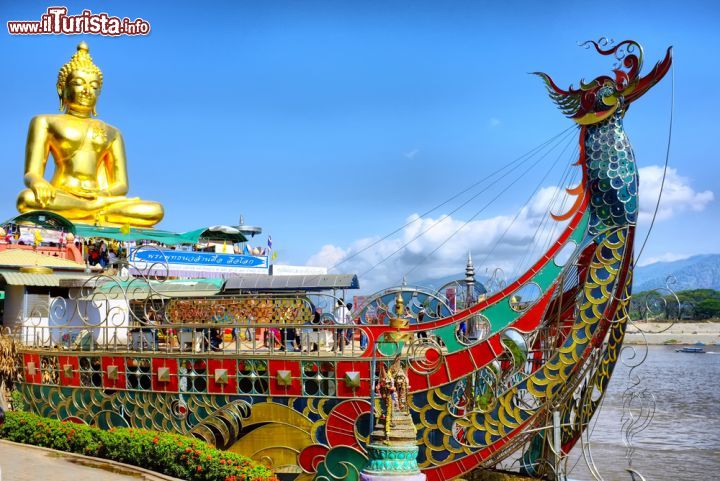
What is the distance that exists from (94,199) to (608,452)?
1412 centimetres

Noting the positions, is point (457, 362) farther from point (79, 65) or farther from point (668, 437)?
A: point (79, 65)

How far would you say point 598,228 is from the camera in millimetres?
10195

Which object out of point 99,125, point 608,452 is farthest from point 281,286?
point 99,125

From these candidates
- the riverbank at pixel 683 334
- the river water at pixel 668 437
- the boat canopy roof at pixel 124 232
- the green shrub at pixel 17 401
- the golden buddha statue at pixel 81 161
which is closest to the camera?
the green shrub at pixel 17 401

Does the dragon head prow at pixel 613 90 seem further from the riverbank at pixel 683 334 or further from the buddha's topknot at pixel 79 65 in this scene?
the riverbank at pixel 683 334

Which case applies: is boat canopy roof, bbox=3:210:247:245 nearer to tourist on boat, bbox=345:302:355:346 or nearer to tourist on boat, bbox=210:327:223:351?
tourist on boat, bbox=210:327:223:351

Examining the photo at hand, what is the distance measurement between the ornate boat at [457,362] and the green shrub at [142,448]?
2.13 ft

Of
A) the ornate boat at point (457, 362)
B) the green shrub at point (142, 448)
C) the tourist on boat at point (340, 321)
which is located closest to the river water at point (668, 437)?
the ornate boat at point (457, 362)

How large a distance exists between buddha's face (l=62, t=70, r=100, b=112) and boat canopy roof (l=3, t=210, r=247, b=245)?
401cm

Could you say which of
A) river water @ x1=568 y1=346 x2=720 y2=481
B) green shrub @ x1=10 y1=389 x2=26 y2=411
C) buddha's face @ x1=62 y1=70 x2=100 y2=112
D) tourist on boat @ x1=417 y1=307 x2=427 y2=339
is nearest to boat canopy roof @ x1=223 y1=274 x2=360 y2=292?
tourist on boat @ x1=417 y1=307 x2=427 y2=339

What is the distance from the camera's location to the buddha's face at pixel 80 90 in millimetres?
22781

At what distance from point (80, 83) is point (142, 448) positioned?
47.8 ft

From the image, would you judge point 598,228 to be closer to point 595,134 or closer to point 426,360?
point 595,134

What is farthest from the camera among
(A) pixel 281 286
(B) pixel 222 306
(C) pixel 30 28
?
(C) pixel 30 28
